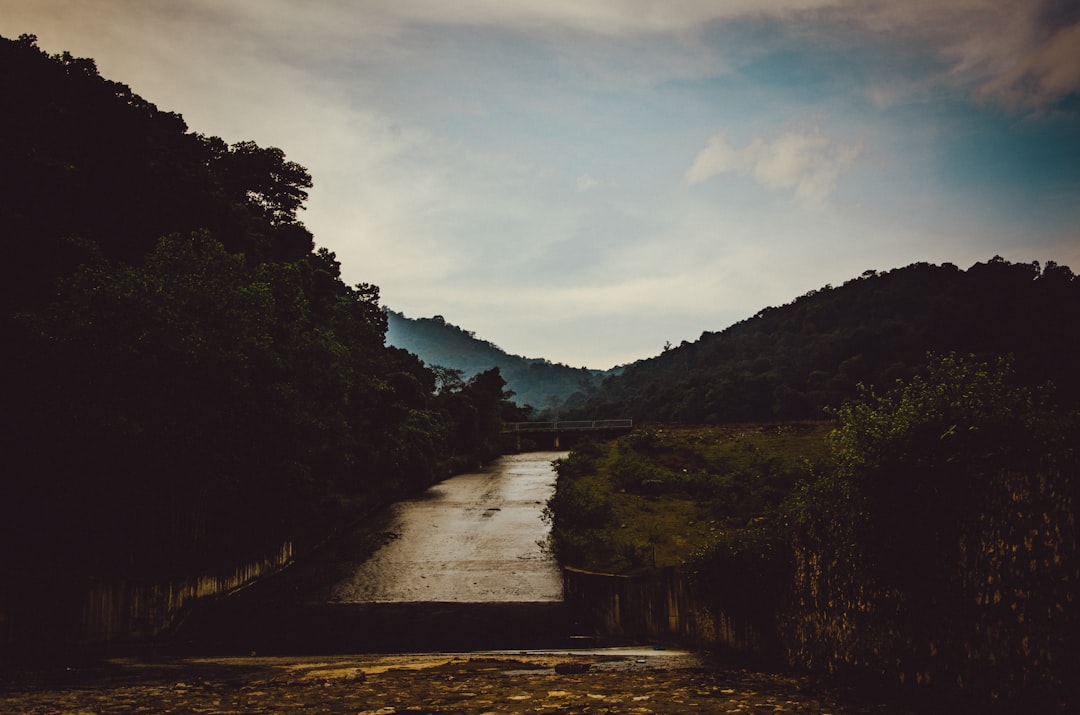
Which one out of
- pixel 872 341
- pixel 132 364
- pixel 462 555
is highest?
pixel 872 341

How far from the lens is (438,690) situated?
8273 mm

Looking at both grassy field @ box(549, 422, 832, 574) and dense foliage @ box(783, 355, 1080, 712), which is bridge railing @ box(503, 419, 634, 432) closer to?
grassy field @ box(549, 422, 832, 574)

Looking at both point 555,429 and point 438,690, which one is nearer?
point 438,690

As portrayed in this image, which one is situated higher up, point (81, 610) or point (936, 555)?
point (936, 555)

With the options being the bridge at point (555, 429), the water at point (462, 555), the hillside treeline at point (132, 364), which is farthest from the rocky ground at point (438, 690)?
the bridge at point (555, 429)

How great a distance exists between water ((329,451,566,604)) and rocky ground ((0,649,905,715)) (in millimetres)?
12396

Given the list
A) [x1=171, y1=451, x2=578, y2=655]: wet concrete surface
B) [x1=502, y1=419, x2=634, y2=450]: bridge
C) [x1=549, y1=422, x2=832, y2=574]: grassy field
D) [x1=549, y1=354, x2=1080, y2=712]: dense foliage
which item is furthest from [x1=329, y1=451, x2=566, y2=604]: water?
[x1=502, y1=419, x2=634, y2=450]: bridge

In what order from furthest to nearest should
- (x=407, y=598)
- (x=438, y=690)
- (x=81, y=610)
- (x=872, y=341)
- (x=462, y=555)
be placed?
(x=872, y=341) < (x=462, y=555) < (x=407, y=598) < (x=81, y=610) < (x=438, y=690)

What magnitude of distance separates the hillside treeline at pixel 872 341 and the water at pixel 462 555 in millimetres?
21021

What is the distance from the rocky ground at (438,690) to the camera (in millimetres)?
6984

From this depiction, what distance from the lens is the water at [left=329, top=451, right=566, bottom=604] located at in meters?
23.6

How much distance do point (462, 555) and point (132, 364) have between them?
57.1 ft

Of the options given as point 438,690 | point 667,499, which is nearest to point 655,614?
point 438,690

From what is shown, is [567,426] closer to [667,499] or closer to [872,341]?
[872,341]
